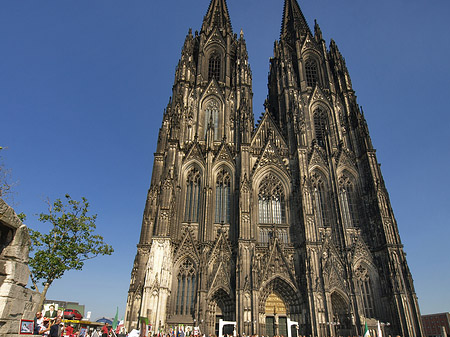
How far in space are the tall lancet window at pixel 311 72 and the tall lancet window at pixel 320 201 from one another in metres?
13.3

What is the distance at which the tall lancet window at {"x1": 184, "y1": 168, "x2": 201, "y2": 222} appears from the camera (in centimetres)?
2759

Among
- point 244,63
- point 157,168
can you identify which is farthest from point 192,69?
point 157,168

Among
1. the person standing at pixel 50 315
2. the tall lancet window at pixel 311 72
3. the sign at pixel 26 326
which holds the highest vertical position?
the tall lancet window at pixel 311 72

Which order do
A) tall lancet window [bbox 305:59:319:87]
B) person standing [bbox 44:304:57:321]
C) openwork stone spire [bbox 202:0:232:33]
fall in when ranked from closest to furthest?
person standing [bbox 44:304:57:321]
tall lancet window [bbox 305:59:319:87]
openwork stone spire [bbox 202:0:232:33]

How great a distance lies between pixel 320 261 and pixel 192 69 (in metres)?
25.1

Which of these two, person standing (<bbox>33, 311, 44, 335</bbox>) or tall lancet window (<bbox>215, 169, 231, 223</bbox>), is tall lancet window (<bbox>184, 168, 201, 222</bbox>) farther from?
person standing (<bbox>33, 311, 44, 335</bbox>)

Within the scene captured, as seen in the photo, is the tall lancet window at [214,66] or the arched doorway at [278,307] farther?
the tall lancet window at [214,66]

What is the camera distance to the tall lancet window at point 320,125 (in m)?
33.0

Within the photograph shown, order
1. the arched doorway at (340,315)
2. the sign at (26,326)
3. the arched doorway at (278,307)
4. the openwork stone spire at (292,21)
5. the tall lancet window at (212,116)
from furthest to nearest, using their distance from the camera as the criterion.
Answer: the openwork stone spire at (292,21), the tall lancet window at (212,116), the arched doorway at (278,307), the arched doorway at (340,315), the sign at (26,326)

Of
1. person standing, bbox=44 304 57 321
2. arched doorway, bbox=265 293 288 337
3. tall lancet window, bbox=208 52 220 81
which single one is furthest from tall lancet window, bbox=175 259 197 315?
tall lancet window, bbox=208 52 220 81

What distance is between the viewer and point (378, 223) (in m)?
26.6

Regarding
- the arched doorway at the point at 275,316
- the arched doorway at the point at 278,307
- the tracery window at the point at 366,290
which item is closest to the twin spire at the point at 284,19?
the tracery window at the point at 366,290

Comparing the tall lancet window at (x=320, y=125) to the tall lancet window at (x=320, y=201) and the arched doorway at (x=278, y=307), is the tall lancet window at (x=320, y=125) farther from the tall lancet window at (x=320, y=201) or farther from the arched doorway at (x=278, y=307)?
the arched doorway at (x=278, y=307)

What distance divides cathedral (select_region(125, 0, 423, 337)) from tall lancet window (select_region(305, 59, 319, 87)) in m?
0.39
